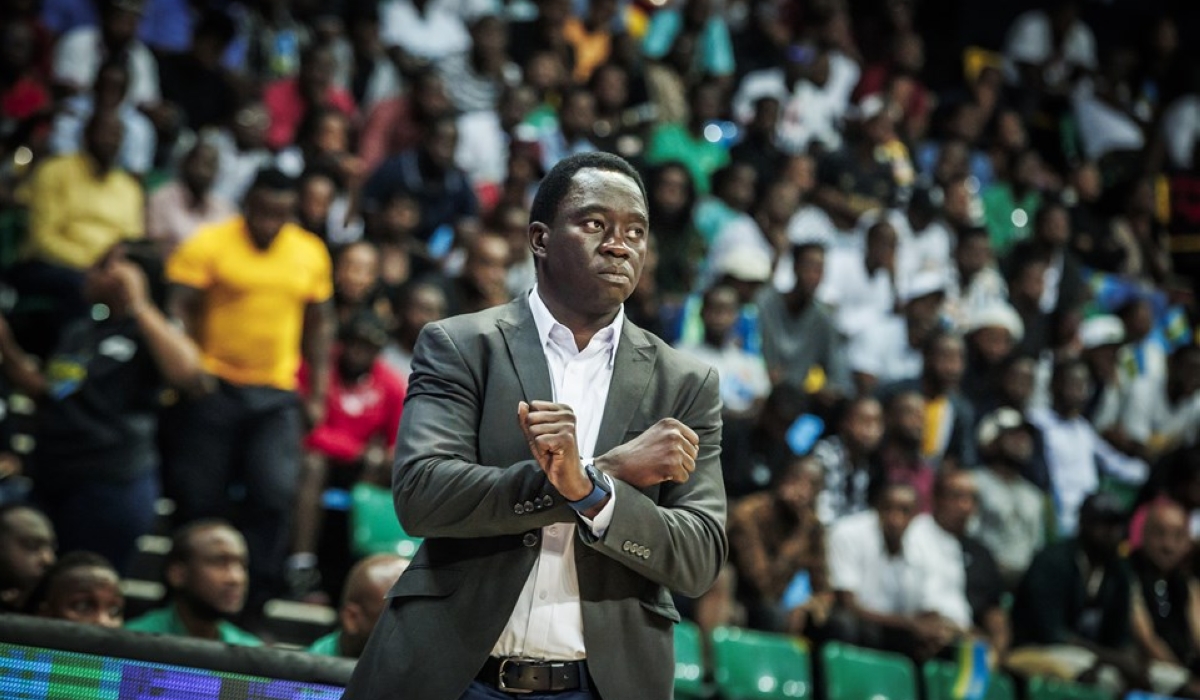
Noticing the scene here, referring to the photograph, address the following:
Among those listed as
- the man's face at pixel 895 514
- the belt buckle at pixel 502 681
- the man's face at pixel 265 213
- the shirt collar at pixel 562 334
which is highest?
the man's face at pixel 265 213

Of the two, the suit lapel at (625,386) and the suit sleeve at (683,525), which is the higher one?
the suit lapel at (625,386)

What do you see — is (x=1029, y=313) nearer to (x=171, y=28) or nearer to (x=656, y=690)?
(x=171, y=28)

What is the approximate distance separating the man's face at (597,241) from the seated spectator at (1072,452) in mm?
7205

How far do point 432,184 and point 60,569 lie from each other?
488cm

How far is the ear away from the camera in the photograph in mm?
2703

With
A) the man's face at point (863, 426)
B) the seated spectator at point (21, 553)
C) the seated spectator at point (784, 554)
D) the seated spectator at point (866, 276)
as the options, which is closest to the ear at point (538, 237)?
the seated spectator at point (21, 553)

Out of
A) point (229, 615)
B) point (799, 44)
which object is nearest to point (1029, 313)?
point (799, 44)

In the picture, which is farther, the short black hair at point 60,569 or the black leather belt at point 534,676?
the short black hair at point 60,569

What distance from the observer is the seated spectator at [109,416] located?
6.18 meters

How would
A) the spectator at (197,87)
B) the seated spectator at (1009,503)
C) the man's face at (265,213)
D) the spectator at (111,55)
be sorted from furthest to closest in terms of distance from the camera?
1. the spectator at (197,87)
2. the spectator at (111,55)
3. the seated spectator at (1009,503)
4. the man's face at (265,213)

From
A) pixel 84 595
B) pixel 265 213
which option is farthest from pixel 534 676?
pixel 265 213

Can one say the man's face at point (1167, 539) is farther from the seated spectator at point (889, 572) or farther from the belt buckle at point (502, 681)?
the belt buckle at point (502, 681)

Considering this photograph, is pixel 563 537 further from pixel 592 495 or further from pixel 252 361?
pixel 252 361

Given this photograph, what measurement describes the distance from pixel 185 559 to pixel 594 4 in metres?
7.51
